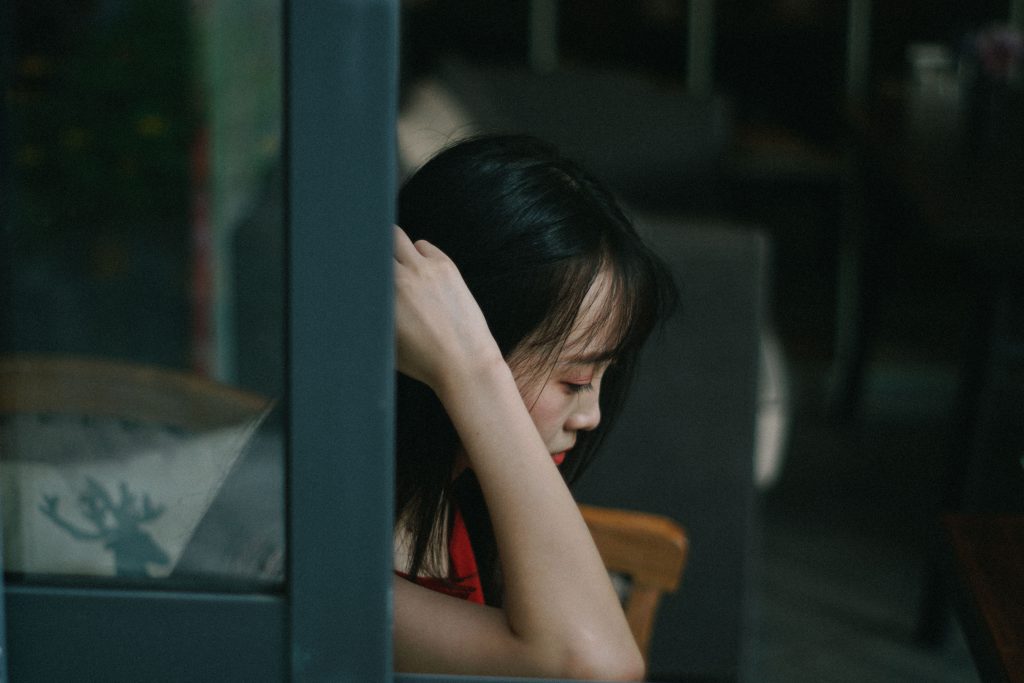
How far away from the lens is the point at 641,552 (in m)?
1.25

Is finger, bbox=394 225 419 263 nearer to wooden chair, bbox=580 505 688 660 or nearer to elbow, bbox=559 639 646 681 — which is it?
elbow, bbox=559 639 646 681

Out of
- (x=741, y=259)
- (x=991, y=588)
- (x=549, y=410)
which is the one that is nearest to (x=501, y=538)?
(x=549, y=410)

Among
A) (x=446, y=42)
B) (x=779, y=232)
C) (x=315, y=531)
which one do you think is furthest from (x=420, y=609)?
(x=446, y=42)

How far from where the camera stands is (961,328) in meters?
3.98

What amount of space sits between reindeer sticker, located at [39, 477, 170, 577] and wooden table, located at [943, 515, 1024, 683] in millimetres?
475

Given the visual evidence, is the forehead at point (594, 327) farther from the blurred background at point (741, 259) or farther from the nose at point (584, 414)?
the blurred background at point (741, 259)

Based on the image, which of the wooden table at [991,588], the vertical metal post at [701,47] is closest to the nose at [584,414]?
the wooden table at [991,588]

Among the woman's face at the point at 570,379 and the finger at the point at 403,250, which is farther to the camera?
the woman's face at the point at 570,379

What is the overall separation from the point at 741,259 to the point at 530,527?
1.08 meters

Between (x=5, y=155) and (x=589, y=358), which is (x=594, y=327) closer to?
(x=589, y=358)

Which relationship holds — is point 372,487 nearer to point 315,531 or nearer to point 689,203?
point 315,531

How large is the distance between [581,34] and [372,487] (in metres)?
4.78

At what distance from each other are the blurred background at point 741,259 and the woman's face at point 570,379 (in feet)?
0.58

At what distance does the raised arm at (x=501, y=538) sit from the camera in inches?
26.0
